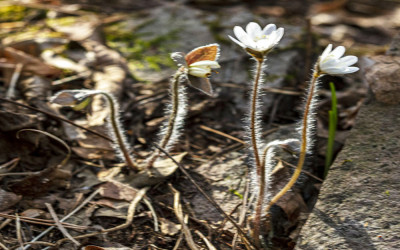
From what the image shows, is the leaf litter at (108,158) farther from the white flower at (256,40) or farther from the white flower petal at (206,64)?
the white flower at (256,40)

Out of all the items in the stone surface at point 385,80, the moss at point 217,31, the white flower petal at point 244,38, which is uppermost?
the white flower petal at point 244,38

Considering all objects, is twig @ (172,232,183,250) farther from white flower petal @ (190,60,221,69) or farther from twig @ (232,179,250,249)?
white flower petal @ (190,60,221,69)

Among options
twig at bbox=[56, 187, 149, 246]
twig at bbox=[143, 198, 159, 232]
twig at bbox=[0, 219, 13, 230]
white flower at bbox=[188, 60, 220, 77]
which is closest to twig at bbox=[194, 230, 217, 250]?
twig at bbox=[143, 198, 159, 232]

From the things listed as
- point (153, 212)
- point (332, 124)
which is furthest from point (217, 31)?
point (153, 212)

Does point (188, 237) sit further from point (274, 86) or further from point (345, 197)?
point (274, 86)

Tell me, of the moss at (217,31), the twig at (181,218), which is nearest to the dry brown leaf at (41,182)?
the twig at (181,218)

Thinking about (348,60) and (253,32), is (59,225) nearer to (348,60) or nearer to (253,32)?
(253,32)
